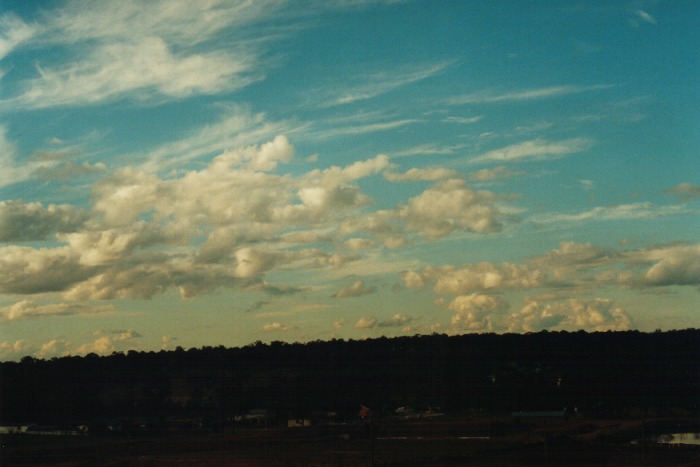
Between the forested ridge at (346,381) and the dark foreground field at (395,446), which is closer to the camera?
the dark foreground field at (395,446)

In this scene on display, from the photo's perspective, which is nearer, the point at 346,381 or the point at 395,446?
the point at 395,446

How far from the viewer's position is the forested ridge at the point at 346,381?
104 meters

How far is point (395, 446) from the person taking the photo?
79125mm

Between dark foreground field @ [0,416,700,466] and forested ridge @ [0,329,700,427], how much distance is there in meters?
4.24

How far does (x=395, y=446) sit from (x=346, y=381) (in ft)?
96.3

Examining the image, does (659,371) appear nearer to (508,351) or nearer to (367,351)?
(508,351)

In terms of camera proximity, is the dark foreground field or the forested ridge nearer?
the dark foreground field

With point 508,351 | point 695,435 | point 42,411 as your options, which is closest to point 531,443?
point 695,435

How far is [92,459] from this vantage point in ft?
248

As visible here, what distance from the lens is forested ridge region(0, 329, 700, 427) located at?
104m

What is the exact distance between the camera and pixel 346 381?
108062 mm

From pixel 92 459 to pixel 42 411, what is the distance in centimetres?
3341

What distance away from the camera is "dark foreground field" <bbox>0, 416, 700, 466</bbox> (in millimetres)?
66688

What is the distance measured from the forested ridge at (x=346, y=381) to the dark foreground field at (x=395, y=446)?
13.9 ft
